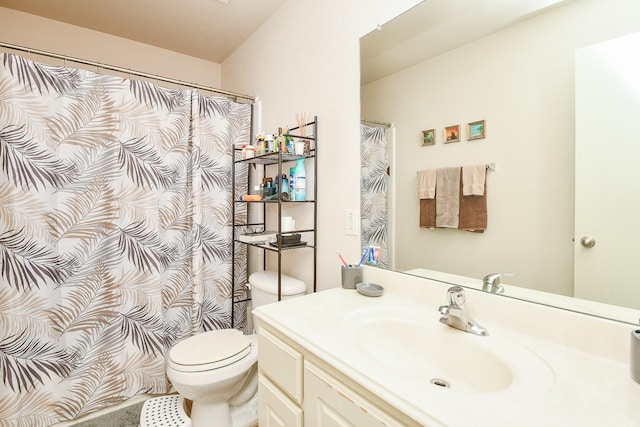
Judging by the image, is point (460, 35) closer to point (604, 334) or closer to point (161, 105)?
point (604, 334)

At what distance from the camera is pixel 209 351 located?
1.44 m

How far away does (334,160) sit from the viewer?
4.86 ft

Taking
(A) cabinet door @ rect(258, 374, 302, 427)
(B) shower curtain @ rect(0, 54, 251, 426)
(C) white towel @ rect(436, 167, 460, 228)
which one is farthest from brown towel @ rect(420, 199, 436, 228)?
(B) shower curtain @ rect(0, 54, 251, 426)

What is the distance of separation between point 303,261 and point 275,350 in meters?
0.78

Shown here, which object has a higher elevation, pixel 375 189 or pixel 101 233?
pixel 375 189

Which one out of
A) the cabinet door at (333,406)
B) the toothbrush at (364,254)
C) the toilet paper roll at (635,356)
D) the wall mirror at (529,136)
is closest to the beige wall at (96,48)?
the wall mirror at (529,136)

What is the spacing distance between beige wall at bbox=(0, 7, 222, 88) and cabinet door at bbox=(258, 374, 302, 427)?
2.43 metres

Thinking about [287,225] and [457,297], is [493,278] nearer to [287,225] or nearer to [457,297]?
[457,297]

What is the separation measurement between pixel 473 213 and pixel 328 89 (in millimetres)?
919

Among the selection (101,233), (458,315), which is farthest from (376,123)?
(101,233)

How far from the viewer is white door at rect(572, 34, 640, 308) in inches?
28.1

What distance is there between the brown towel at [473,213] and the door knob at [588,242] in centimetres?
25

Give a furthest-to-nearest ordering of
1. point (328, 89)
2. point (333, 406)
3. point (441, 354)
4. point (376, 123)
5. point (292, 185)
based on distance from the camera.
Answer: point (292, 185) → point (328, 89) → point (376, 123) → point (441, 354) → point (333, 406)

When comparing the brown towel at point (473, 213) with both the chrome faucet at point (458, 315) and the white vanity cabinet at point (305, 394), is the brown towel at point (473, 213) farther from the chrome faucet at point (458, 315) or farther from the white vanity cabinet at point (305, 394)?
the white vanity cabinet at point (305, 394)
